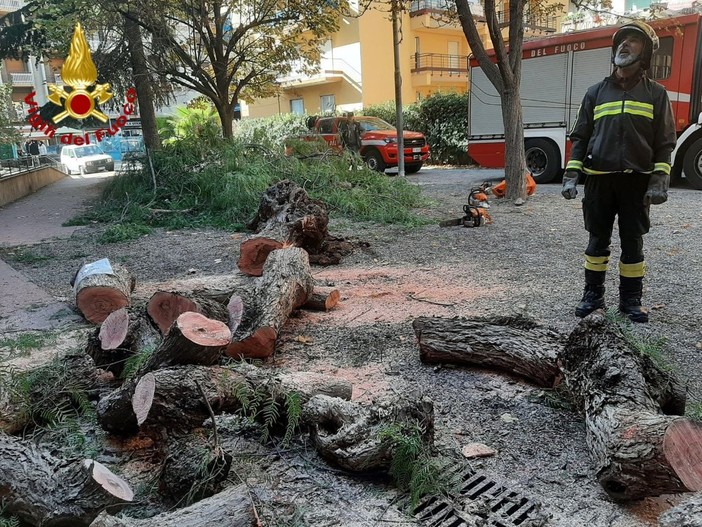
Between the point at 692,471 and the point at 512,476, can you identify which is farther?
the point at 512,476

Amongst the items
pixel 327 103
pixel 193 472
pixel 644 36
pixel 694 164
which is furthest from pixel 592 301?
pixel 327 103

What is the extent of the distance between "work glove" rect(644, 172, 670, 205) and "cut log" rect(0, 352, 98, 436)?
12.9 ft

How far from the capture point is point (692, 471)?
2.08 metres

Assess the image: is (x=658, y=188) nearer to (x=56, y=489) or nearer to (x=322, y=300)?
(x=322, y=300)

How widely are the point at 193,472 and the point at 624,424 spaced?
181cm

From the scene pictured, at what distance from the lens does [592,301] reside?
450cm

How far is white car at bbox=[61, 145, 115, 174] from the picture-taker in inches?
1077

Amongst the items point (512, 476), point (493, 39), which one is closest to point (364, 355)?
point (512, 476)

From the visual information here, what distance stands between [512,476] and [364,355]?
5.21ft

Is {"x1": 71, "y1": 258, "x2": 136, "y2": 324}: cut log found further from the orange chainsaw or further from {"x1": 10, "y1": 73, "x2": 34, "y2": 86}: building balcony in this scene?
{"x1": 10, "y1": 73, "x2": 34, "y2": 86}: building balcony

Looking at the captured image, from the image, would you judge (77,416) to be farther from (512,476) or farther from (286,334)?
(512,476)

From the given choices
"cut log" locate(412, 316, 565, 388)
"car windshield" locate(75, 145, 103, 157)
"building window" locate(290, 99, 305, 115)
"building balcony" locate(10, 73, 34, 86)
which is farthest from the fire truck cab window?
"building balcony" locate(10, 73, 34, 86)

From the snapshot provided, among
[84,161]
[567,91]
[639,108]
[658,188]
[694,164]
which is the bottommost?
[694,164]

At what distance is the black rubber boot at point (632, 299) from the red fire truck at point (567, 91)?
8.63 meters
